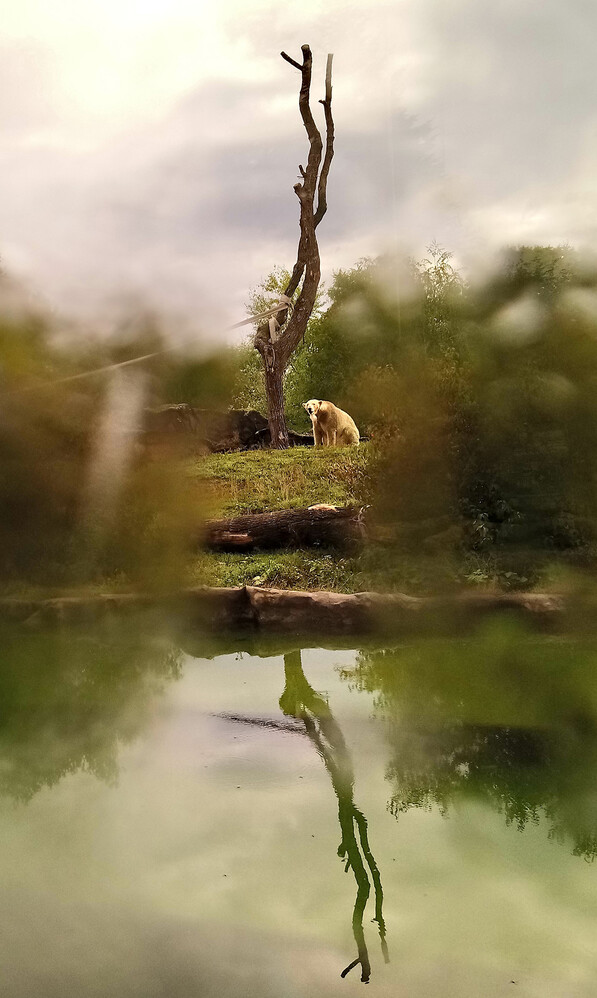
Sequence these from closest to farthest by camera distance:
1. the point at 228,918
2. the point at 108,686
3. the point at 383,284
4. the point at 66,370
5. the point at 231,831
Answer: the point at 228,918 < the point at 231,831 < the point at 108,686 < the point at 66,370 < the point at 383,284

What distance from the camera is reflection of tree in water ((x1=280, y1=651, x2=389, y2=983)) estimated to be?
8.82 feet

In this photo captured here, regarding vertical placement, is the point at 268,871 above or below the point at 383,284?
below

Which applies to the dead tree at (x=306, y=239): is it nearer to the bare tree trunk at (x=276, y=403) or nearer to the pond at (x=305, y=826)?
the bare tree trunk at (x=276, y=403)

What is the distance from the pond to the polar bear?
6.72 metres

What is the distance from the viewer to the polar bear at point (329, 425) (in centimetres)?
1191

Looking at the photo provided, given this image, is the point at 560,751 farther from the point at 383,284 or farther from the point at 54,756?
the point at 383,284

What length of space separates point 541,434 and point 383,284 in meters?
10.6

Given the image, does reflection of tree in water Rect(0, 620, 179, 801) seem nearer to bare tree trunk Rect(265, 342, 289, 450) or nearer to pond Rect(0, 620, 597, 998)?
pond Rect(0, 620, 597, 998)

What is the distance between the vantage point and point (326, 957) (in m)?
2.51

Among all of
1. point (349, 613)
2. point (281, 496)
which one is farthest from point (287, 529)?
point (349, 613)

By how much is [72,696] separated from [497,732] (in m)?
2.35

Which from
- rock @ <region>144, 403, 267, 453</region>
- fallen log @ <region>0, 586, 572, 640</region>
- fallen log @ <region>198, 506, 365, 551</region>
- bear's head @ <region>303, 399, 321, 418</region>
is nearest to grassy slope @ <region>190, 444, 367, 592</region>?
fallen log @ <region>198, 506, 365, 551</region>

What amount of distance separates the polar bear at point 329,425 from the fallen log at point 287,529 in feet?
14.1

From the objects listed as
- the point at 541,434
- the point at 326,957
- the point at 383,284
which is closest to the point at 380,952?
the point at 326,957
